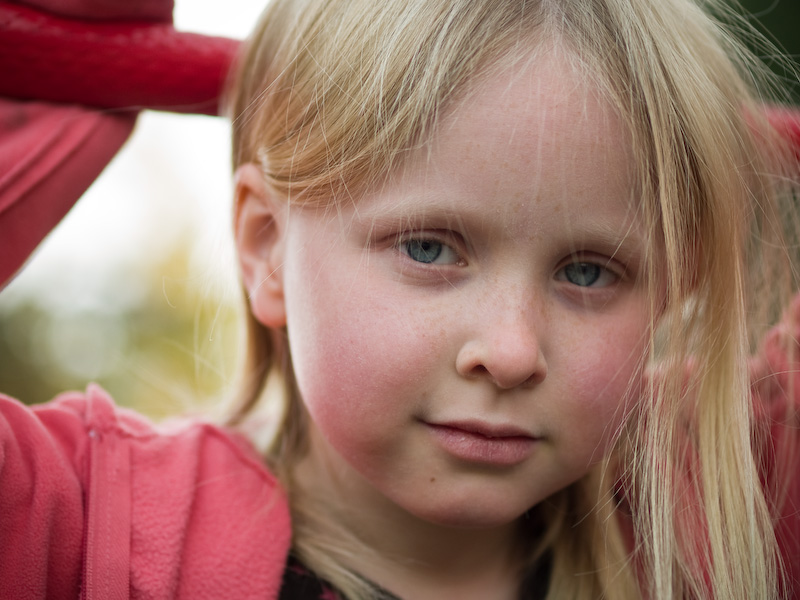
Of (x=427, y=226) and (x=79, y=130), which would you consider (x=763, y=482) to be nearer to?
(x=427, y=226)

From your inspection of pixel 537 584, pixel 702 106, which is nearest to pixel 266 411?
pixel 537 584

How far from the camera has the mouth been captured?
76cm

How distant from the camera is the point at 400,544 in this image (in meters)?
0.94

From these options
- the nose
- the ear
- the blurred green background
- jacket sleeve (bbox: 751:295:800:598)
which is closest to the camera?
the nose

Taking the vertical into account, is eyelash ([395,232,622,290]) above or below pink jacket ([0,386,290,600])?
above

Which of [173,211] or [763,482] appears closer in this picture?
[763,482]

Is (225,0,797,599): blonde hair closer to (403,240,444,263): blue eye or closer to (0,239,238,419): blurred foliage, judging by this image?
(403,240,444,263): blue eye

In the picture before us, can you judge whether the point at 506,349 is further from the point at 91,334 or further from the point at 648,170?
the point at 91,334

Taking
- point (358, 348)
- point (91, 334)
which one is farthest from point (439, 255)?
point (91, 334)

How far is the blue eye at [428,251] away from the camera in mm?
771

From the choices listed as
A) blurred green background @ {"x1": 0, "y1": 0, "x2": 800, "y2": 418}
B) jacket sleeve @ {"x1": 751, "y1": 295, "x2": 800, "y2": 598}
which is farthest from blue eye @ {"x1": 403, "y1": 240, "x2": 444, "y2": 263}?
blurred green background @ {"x1": 0, "y1": 0, "x2": 800, "y2": 418}

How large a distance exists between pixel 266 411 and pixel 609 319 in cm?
54

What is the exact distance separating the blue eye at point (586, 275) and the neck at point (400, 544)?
36cm

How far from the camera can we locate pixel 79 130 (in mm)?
882
